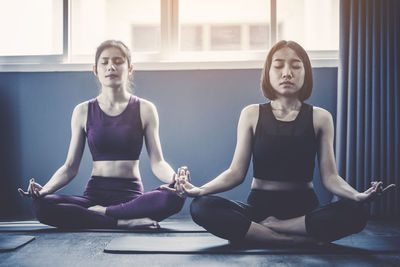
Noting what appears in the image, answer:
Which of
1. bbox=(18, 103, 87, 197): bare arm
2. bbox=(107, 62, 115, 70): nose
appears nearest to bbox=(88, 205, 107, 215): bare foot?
bbox=(18, 103, 87, 197): bare arm

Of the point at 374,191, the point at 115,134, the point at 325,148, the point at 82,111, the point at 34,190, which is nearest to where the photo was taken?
the point at 374,191

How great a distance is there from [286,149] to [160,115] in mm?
1271

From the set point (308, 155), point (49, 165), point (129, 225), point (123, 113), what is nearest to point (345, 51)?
point (308, 155)

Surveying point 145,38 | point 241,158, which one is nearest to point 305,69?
point 241,158

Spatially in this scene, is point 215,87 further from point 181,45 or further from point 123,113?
point 123,113

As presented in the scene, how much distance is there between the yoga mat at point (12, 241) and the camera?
5.80 ft

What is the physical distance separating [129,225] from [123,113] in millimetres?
689

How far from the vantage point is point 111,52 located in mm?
2363

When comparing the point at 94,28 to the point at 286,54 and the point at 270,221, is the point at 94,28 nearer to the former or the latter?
the point at 286,54

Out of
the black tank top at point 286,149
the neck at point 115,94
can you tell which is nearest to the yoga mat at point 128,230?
the black tank top at point 286,149

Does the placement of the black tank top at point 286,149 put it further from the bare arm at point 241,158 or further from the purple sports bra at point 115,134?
the purple sports bra at point 115,134

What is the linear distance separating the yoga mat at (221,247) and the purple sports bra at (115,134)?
1.98ft

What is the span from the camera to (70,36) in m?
3.03

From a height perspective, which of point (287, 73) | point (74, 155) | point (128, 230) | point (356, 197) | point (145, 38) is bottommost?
point (128, 230)
